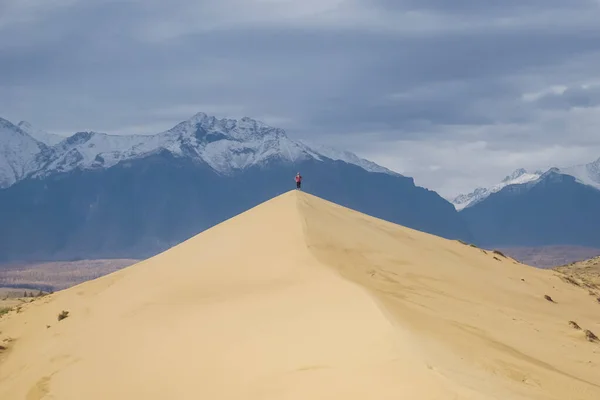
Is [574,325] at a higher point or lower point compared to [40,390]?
lower

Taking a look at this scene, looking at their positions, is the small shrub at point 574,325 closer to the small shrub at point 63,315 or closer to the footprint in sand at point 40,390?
the footprint in sand at point 40,390

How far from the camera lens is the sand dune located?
10945 millimetres

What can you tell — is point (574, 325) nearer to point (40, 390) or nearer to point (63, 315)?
point (40, 390)

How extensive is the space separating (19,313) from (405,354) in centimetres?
1791

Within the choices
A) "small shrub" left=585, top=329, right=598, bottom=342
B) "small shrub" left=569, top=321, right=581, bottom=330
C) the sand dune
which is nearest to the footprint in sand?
the sand dune

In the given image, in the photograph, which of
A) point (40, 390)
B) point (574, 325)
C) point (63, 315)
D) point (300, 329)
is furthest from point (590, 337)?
point (63, 315)

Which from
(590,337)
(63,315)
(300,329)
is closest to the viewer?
(300,329)

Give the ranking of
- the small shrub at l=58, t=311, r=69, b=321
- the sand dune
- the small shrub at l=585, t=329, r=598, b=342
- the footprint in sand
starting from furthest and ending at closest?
the small shrub at l=58, t=311, r=69, b=321 < the small shrub at l=585, t=329, r=598, b=342 < the footprint in sand < the sand dune

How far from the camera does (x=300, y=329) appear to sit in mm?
12906

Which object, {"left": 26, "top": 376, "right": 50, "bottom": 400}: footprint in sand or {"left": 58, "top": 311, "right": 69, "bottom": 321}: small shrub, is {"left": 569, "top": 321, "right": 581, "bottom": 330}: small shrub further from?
{"left": 58, "top": 311, "right": 69, "bottom": 321}: small shrub

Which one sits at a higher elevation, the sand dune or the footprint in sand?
the sand dune

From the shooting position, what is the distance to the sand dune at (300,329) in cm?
1095

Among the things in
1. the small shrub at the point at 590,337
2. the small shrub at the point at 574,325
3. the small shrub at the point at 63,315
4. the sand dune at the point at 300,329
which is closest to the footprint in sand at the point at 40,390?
the sand dune at the point at 300,329

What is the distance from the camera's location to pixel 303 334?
12.6 m
